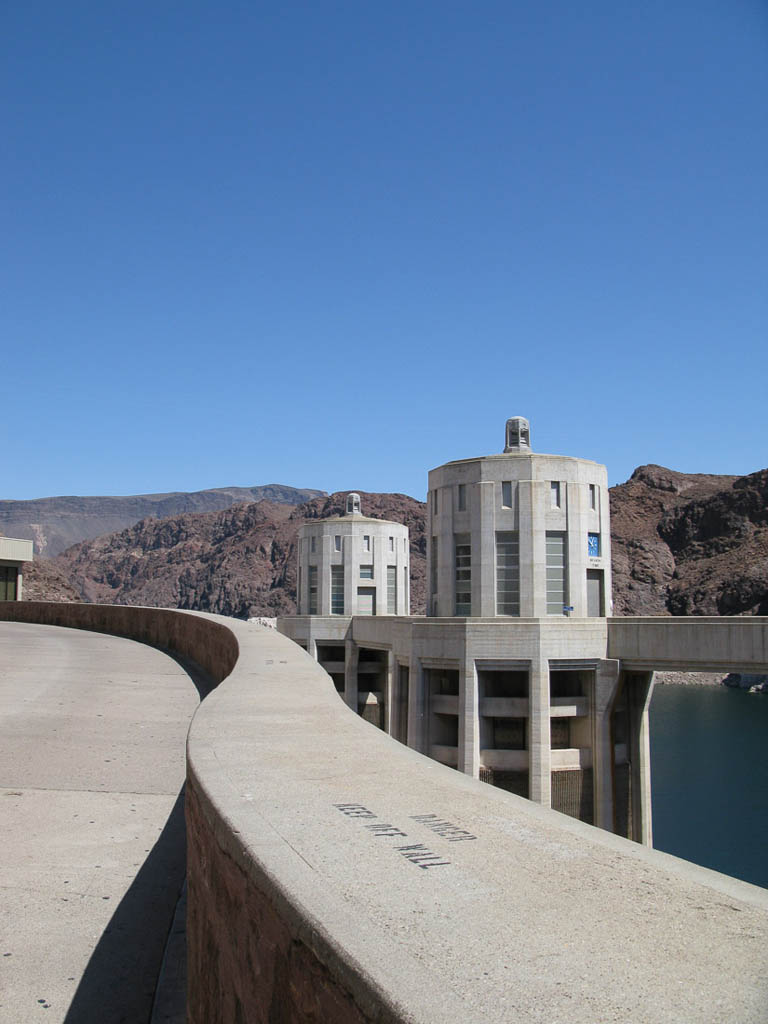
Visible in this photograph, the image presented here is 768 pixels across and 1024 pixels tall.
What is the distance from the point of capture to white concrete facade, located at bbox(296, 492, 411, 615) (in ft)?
147

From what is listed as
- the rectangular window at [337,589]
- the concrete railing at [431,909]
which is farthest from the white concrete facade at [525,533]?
the concrete railing at [431,909]

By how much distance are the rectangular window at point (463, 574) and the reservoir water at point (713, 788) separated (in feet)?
65.5

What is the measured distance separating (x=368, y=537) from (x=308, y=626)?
5792 millimetres

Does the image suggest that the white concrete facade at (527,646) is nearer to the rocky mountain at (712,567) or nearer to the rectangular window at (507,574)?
the rectangular window at (507,574)

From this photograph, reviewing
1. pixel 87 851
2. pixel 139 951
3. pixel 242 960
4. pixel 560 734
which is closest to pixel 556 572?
pixel 560 734

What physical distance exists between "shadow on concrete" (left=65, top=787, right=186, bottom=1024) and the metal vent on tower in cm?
2103

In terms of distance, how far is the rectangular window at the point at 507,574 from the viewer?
83.2 ft

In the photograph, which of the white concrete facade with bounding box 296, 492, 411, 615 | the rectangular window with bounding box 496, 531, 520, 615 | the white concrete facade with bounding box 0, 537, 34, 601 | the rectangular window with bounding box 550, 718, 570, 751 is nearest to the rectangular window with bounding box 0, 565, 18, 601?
the white concrete facade with bounding box 0, 537, 34, 601

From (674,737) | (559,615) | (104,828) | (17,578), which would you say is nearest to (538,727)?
(559,615)

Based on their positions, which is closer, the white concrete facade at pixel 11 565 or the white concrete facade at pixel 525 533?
the white concrete facade at pixel 525 533

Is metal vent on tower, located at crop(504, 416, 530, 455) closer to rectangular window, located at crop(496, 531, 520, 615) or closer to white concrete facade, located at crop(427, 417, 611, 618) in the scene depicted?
white concrete facade, located at crop(427, 417, 611, 618)

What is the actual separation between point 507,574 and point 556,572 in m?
1.40

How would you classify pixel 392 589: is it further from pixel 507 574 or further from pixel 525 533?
pixel 525 533

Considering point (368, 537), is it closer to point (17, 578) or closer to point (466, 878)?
point (17, 578)
